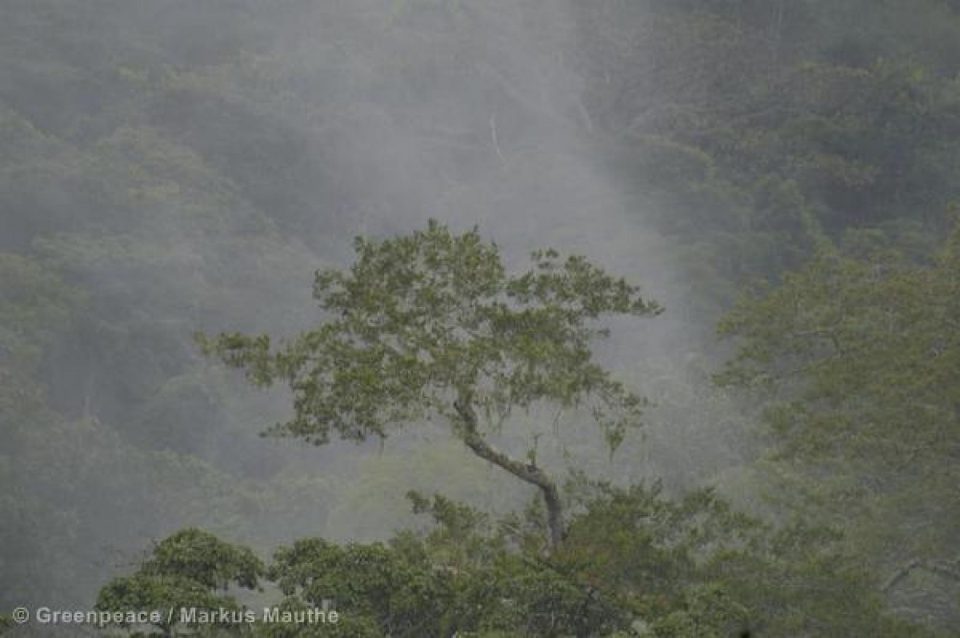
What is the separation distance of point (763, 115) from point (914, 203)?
5.68 m

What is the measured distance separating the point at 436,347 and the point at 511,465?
128cm

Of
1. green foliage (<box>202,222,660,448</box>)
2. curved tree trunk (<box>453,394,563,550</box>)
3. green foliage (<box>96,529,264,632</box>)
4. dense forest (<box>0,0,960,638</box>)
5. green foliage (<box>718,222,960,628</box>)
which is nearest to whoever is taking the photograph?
green foliage (<box>96,529,264,632</box>)

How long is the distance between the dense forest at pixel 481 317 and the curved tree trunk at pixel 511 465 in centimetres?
4

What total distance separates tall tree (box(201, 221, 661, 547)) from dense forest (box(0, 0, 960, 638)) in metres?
0.04

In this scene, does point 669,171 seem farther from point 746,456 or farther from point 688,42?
point 746,456

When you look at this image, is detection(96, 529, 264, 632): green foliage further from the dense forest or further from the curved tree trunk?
the curved tree trunk

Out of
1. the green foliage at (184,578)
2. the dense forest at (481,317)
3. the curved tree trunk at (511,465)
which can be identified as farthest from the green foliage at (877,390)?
the green foliage at (184,578)

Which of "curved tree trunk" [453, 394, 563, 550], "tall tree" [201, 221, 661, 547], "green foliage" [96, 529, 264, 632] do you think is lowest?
"green foliage" [96, 529, 264, 632]

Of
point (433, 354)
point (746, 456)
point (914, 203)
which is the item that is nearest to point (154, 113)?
point (914, 203)

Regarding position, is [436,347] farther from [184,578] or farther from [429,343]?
[184,578]

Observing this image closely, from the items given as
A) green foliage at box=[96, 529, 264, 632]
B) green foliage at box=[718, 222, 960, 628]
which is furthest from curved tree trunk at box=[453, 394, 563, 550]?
green foliage at box=[718, 222, 960, 628]

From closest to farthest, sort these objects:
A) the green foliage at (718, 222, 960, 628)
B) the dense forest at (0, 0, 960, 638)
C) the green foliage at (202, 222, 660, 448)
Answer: the green foliage at (202, 222, 660, 448)
the dense forest at (0, 0, 960, 638)
the green foliage at (718, 222, 960, 628)

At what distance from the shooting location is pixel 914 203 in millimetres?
47312

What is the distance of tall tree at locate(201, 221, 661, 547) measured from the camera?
38.2 ft
